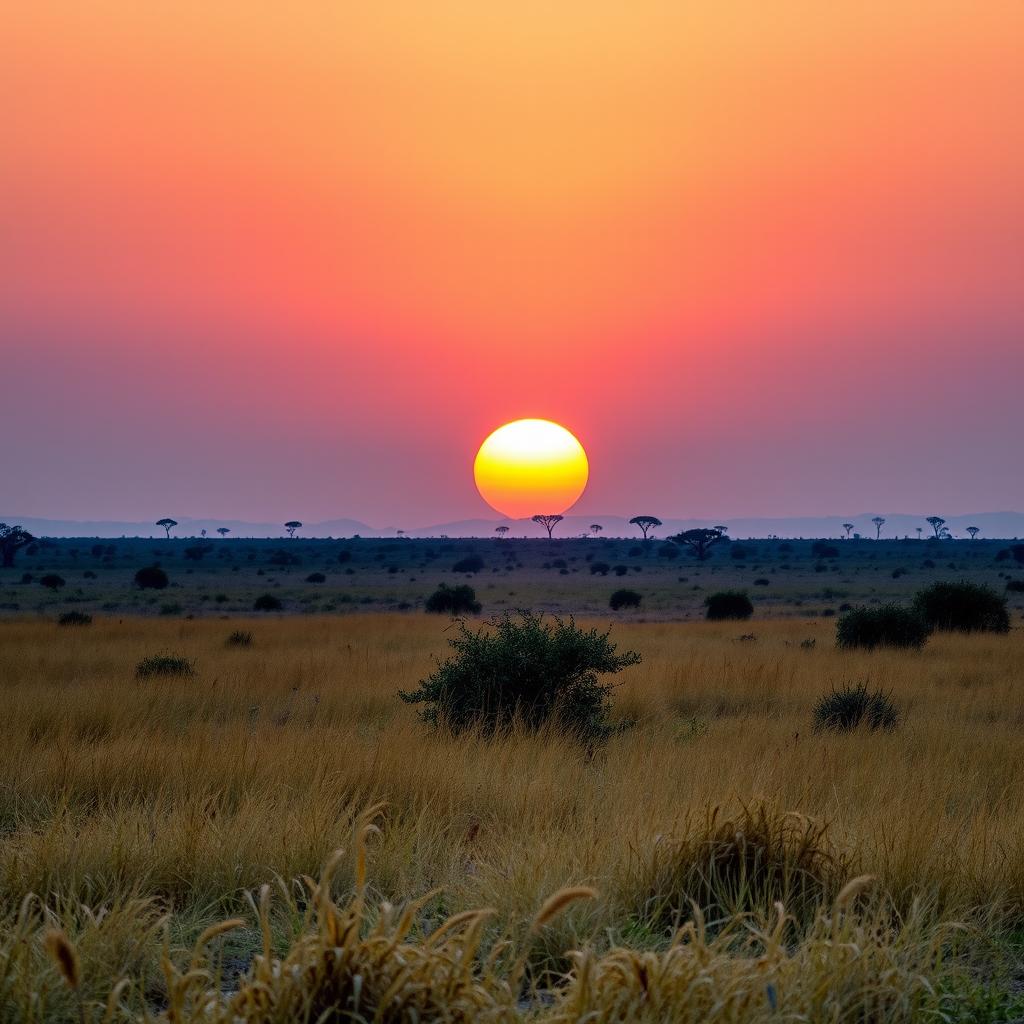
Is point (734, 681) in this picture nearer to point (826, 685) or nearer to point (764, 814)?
point (826, 685)

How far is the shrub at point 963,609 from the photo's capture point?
2938 cm

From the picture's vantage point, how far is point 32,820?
7414 millimetres

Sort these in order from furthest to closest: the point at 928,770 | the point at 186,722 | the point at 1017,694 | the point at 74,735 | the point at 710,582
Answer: the point at 710,582
the point at 1017,694
the point at 186,722
the point at 74,735
the point at 928,770

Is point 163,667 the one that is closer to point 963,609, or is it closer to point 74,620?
point 74,620

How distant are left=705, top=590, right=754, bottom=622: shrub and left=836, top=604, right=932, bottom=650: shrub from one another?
16.4 m

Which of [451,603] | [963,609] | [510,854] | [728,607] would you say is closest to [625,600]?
[728,607]

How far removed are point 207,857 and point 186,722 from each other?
805 cm

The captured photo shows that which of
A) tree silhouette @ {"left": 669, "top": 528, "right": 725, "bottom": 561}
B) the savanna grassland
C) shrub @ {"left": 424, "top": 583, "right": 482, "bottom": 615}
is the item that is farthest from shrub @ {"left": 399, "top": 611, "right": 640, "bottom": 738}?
tree silhouette @ {"left": 669, "top": 528, "right": 725, "bottom": 561}

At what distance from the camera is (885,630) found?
24234mm

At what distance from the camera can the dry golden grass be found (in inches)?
202

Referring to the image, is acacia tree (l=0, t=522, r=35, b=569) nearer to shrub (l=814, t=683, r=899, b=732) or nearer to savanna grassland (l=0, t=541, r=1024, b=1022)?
savanna grassland (l=0, t=541, r=1024, b=1022)

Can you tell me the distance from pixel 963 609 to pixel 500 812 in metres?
25.2

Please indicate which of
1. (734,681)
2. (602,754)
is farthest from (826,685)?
(602,754)

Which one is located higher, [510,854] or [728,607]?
[510,854]
